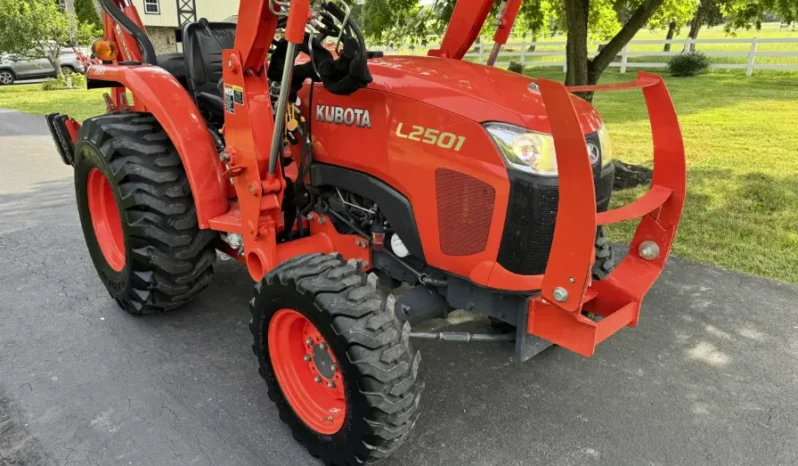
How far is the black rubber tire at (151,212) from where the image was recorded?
3.22 metres

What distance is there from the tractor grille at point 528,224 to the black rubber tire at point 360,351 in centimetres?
50

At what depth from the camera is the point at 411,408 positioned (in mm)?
2264

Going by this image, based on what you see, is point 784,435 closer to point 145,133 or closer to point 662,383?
point 662,383

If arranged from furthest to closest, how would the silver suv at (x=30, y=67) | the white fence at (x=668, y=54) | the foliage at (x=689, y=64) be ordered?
the silver suv at (x=30, y=67) → the foliage at (x=689, y=64) → the white fence at (x=668, y=54)

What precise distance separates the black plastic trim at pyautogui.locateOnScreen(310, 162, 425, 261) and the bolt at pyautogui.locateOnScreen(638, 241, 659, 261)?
0.95 metres

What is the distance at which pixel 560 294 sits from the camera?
2047 mm

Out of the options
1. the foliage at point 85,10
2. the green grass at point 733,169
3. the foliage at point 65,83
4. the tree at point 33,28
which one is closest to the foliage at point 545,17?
the green grass at point 733,169

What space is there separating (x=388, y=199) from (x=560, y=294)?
891mm

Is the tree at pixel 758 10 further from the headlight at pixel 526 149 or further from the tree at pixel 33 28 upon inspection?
the tree at pixel 33 28

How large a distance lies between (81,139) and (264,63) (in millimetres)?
1587

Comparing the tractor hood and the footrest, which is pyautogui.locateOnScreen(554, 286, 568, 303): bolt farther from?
the footrest

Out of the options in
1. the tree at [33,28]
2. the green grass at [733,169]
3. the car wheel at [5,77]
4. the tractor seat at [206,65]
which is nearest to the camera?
the tractor seat at [206,65]

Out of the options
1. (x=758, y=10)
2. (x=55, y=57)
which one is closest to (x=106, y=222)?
(x=758, y=10)

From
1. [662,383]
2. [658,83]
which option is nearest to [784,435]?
[662,383]
